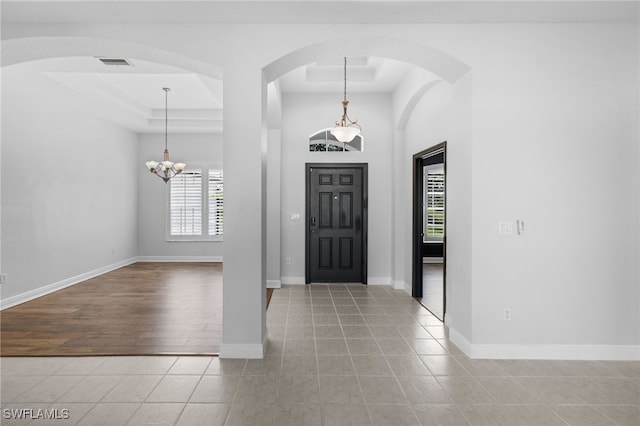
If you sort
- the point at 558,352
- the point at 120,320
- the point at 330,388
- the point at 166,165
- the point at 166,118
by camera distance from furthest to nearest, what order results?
the point at 166,118
the point at 166,165
the point at 120,320
the point at 558,352
the point at 330,388

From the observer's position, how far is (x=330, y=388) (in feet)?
9.11

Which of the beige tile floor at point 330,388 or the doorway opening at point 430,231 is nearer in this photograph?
the beige tile floor at point 330,388

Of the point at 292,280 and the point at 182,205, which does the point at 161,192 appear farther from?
the point at 292,280

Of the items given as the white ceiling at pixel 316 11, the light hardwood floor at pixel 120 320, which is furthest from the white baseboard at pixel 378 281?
the white ceiling at pixel 316 11

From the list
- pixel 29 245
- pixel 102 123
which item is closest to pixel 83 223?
pixel 29 245

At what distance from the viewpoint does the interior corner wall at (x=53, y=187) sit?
5035 mm

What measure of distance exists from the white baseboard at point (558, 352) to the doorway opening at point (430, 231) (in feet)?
3.56

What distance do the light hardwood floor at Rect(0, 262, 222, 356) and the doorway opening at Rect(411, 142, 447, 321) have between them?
2899 millimetres

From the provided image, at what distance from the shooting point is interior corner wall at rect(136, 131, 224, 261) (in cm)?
900

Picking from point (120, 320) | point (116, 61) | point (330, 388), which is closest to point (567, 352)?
point (330, 388)

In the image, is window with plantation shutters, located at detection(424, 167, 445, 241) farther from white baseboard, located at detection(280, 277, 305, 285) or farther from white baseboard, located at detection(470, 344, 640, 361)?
white baseboard, located at detection(470, 344, 640, 361)

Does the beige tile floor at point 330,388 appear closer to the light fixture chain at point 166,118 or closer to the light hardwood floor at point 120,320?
the light hardwood floor at point 120,320

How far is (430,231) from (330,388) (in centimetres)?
736

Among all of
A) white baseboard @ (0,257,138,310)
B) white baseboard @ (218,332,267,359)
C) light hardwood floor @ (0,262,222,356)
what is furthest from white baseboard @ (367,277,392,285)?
white baseboard @ (0,257,138,310)
